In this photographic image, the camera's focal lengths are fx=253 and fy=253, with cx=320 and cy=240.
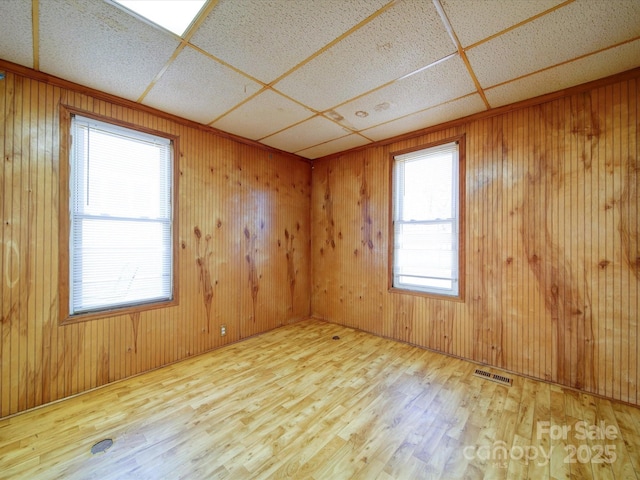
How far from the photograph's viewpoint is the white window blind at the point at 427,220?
3.21 meters

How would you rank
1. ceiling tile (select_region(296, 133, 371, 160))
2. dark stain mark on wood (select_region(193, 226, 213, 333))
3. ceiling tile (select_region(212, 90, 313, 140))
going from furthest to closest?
ceiling tile (select_region(296, 133, 371, 160)), dark stain mark on wood (select_region(193, 226, 213, 333)), ceiling tile (select_region(212, 90, 313, 140))

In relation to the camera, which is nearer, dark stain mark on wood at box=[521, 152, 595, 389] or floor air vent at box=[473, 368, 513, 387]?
dark stain mark on wood at box=[521, 152, 595, 389]

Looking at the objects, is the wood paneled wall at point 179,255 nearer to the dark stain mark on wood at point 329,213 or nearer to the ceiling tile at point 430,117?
the dark stain mark on wood at point 329,213

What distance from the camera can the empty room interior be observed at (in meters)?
1.67

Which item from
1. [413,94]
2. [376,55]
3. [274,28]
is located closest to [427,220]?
[413,94]

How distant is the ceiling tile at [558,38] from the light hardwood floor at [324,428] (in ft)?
9.34

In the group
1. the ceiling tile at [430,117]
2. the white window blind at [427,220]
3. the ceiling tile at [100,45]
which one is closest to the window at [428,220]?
the white window blind at [427,220]

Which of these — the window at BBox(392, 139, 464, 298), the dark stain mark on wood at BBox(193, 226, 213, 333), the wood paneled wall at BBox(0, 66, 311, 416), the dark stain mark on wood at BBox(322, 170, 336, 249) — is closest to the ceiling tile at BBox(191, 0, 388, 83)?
the wood paneled wall at BBox(0, 66, 311, 416)

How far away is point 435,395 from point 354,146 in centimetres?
341

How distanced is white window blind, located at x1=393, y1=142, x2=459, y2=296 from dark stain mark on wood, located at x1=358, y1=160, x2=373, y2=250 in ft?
1.30

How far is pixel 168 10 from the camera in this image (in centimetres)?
158

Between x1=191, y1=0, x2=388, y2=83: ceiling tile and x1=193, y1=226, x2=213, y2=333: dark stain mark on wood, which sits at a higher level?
x1=191, y1=0, x2=388, y2=83: ceiling tile

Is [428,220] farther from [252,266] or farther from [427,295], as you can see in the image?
[252,266]

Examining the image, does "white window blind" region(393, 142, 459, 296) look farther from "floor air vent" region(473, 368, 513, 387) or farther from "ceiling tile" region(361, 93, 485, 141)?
"floor air vent" region(473, 368, 513, 387)
